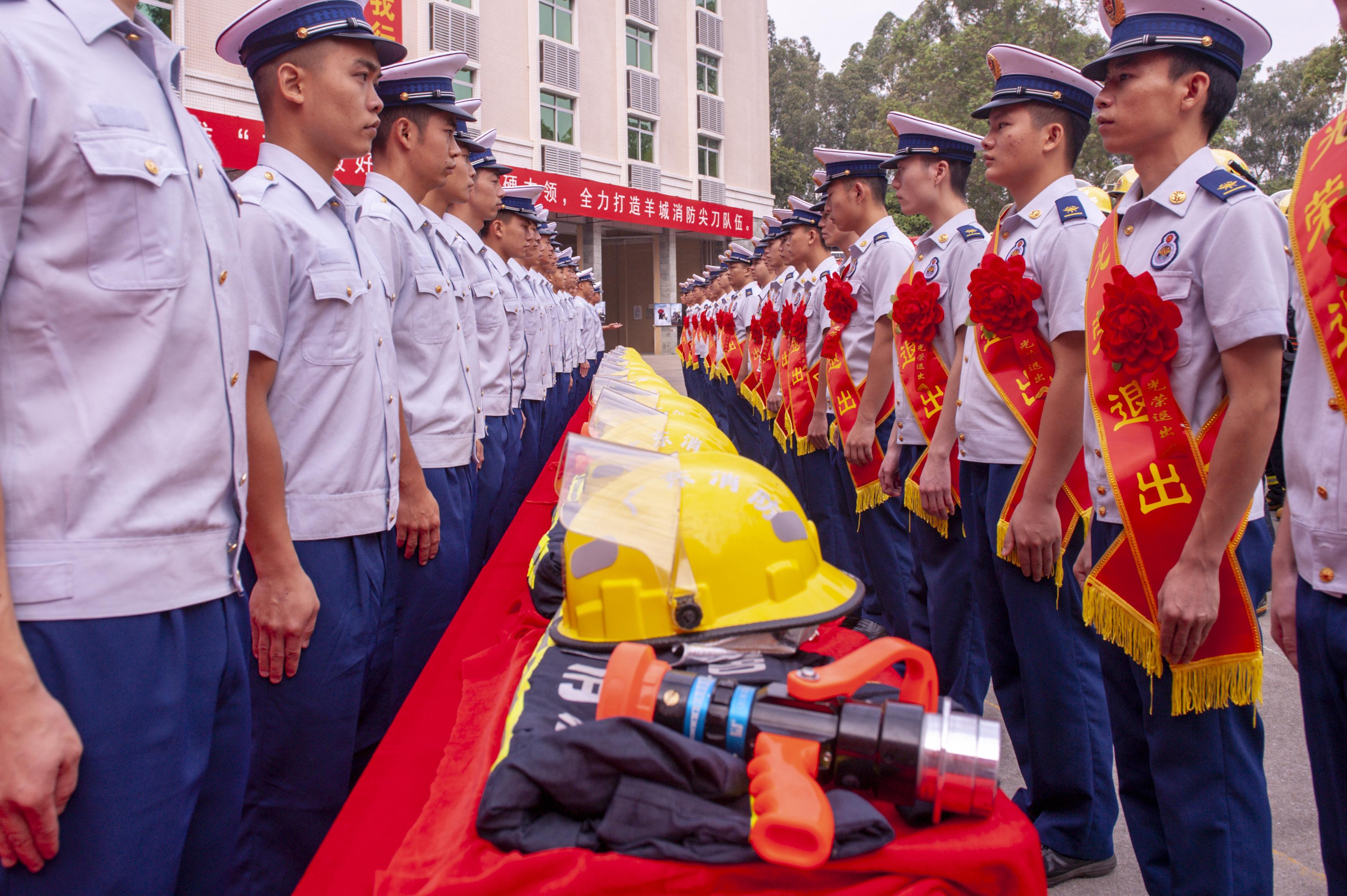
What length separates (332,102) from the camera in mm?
2270

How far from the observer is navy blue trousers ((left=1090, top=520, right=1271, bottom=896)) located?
6.07ft

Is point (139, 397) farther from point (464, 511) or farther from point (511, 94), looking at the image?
point (511, 94)

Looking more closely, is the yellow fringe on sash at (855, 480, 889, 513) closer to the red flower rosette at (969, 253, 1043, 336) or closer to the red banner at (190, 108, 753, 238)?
the red flower rosette at (969, 253, 1043, 336)

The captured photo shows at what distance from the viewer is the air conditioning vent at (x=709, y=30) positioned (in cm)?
3088

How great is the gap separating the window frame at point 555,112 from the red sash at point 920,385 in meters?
23.6

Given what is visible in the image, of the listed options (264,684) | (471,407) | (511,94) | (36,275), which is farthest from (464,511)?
(511,94)

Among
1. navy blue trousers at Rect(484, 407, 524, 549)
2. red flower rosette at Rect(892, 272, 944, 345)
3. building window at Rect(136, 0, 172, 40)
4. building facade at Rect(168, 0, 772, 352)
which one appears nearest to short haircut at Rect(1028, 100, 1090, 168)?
red flower rosette at Rect(892, 272, 944, 345)

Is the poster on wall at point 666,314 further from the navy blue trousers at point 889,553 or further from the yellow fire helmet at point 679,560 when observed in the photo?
the yellow fire helmet at point 679,560

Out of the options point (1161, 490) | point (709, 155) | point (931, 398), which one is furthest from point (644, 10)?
point (1161, 490)

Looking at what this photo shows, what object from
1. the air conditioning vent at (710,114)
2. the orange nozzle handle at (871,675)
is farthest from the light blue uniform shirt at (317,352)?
the air conditioning vent at (710,114)

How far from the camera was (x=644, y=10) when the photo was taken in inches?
1133

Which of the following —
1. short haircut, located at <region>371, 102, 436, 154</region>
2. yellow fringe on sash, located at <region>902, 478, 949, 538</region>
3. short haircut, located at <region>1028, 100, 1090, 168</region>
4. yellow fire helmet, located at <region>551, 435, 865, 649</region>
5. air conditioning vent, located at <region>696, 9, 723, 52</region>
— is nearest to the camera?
yellow fire helmet, located at <region>551, 435, 865, 649</region>

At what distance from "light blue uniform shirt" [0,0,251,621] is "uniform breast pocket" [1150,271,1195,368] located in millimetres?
1827

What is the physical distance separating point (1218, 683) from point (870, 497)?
2.43 m
